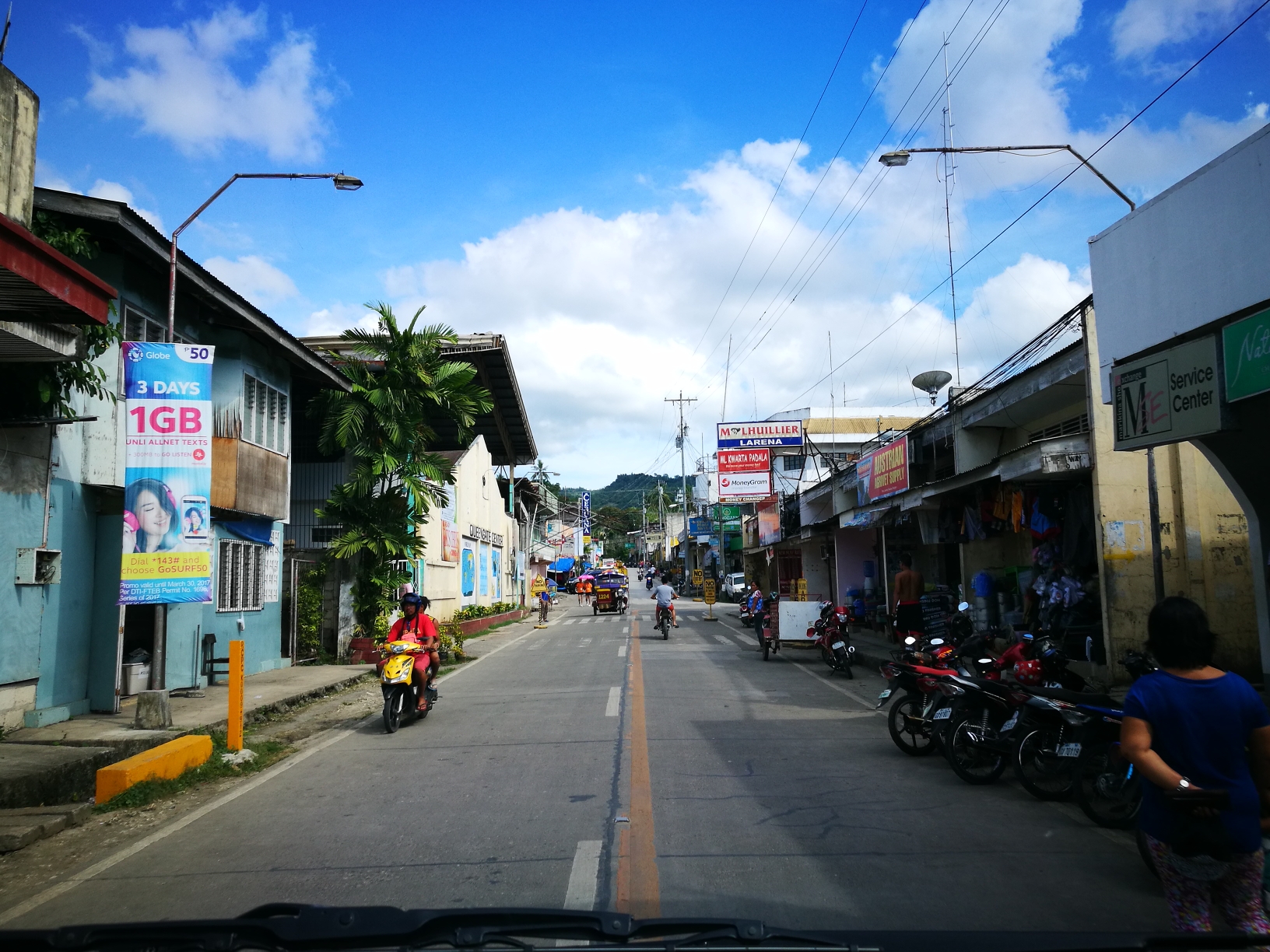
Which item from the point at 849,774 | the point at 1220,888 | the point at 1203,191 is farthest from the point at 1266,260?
the point at 1220,888

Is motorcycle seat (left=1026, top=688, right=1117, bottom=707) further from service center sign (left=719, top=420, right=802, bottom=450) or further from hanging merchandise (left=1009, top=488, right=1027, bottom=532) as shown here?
service center sign (left=719, top=420, right=802, bottom=450)

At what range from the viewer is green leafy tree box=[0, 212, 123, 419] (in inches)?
405

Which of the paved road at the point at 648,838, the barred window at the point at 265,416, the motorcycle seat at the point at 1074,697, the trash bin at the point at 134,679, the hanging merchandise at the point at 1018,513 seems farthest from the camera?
the barred window at the point at 265,416

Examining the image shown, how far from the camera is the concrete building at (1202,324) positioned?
867cm

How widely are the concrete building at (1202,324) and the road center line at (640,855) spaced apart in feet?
20.2

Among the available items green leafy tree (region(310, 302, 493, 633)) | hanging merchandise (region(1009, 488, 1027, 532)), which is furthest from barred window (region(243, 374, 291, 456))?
hanging merchandise (region(1009, 488, 1027, 532))

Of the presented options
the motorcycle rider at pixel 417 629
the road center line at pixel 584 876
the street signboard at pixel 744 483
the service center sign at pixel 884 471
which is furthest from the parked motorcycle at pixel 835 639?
the street signboard at pixel 744 483

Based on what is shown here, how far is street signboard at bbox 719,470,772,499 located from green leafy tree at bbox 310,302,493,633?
24.3m

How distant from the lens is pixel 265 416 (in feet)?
59.2

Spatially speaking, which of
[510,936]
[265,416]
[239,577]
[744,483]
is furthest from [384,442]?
[744,483]

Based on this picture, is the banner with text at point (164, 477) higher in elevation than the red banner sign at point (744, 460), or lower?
lower

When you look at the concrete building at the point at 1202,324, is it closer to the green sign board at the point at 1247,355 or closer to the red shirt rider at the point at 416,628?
the green sign board at the point at 1247,355

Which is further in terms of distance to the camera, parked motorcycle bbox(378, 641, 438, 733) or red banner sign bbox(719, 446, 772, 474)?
red banner sign bbox(719, 446, 772, 474)

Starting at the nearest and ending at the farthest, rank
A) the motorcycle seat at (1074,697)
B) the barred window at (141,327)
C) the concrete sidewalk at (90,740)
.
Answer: the motorcycle seat at (1074,697), the concrete sidewalk at (90,740), the barred window at (141,327)
